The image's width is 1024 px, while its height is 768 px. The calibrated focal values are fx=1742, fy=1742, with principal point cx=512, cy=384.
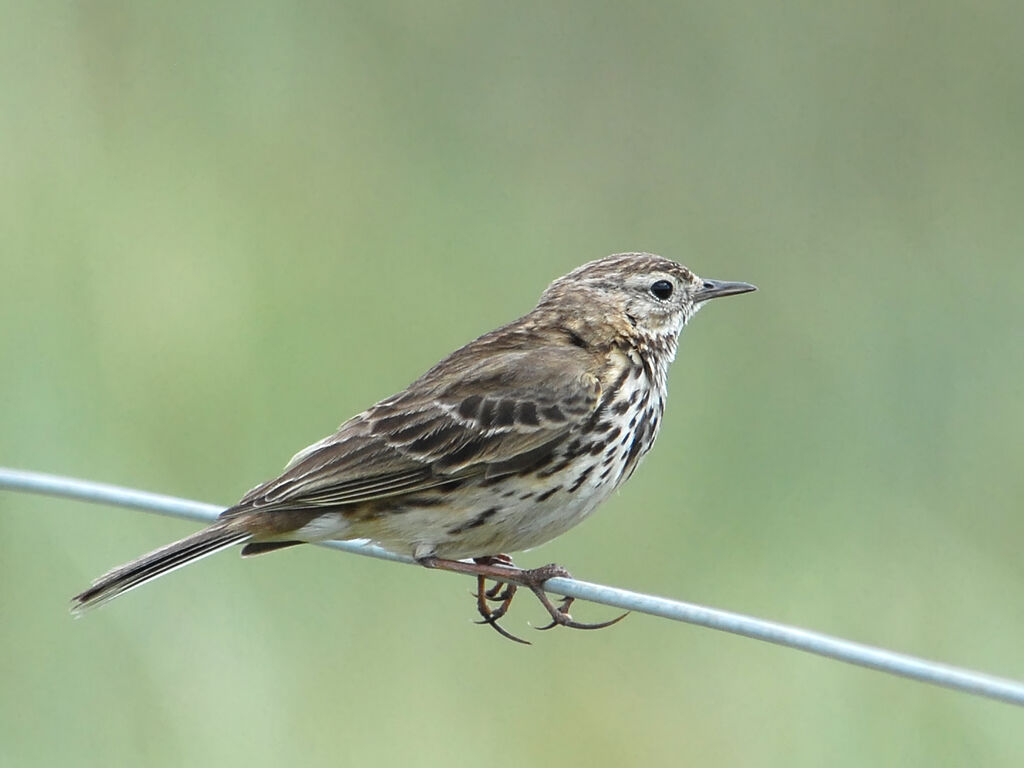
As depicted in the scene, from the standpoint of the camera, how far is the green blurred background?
7.03 metres

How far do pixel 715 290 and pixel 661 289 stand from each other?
0.88ft

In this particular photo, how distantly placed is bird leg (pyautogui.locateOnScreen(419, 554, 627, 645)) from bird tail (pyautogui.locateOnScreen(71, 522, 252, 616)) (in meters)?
0.82

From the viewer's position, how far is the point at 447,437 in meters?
6.05

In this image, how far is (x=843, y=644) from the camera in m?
4.05

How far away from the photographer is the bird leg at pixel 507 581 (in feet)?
18.9

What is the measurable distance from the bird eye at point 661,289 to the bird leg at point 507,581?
1.19 m

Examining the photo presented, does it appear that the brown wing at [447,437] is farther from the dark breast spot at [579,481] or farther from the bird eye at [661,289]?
the bird eye at [661,289]

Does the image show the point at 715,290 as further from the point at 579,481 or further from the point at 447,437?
the point at 447,437

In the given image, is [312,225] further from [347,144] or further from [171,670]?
[171,670]

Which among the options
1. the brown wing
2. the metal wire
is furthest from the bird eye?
the metal wire

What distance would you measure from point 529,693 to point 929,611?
1.73m

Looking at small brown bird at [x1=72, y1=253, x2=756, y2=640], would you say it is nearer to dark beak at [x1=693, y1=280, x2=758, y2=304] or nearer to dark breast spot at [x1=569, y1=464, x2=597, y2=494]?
dark breast spot at [x1=569, y1=464, x2=597, y2=494]

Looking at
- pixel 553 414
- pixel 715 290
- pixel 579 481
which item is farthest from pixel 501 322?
pixel 579 481

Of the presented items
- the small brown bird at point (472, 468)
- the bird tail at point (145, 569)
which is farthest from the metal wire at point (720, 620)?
the small brown bird at point (472, 468)
